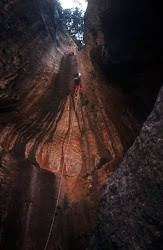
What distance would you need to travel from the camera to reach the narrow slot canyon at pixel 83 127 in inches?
90.7

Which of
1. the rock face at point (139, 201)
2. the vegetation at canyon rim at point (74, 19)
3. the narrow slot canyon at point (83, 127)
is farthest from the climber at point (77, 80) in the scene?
the vegetation at canyon rim at point (74, 19)

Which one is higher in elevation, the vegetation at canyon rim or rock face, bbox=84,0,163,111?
the vegetation at canyon rim

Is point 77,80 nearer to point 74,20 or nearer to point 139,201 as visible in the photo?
point 139,201

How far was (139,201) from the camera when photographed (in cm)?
198

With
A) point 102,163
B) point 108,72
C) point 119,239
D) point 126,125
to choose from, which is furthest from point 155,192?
point 108,72

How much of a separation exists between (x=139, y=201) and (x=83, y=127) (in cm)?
304

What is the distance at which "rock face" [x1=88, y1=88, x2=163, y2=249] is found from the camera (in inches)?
69.8

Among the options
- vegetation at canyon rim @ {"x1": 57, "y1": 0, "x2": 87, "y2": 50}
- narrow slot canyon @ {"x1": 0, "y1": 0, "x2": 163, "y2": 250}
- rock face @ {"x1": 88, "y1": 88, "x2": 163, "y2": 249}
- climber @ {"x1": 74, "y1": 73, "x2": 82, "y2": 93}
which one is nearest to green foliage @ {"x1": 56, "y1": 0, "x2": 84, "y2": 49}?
vegetation at canyon rim @ {"x1": 57, "y1": 0, "x2": 87, "y2": 50}

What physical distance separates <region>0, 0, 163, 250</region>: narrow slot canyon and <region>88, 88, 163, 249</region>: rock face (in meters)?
0.02

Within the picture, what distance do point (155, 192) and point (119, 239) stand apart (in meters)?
0.91

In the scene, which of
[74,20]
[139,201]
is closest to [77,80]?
[139,201]

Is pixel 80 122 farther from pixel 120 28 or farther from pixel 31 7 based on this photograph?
pixel 31 7

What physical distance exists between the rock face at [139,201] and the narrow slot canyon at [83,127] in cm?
2

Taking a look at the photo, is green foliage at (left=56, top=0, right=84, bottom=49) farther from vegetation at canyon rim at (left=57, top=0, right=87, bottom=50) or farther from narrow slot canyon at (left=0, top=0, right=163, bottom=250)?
narrow slot canyon at (left=0, top=0, right=163, bottom=250)
